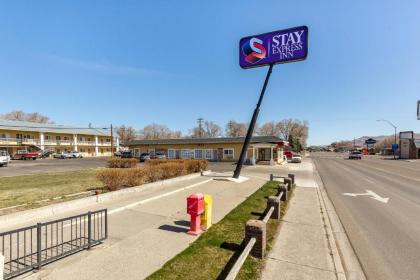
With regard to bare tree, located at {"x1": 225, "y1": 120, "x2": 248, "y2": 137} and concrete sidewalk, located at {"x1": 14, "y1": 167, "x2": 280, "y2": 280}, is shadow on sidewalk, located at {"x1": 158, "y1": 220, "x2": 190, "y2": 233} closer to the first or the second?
concrete sidewalk, located at {"x1": 14, "y1": 167, "x2": 280, "y2": 280}

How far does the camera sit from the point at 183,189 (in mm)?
13336

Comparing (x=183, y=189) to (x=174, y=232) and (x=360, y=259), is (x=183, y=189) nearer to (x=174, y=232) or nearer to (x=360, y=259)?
(x=174, y=232)

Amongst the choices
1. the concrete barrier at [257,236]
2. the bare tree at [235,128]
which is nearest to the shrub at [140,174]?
the concrete barrier at [257,236]

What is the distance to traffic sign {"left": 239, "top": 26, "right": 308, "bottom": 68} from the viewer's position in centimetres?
1664

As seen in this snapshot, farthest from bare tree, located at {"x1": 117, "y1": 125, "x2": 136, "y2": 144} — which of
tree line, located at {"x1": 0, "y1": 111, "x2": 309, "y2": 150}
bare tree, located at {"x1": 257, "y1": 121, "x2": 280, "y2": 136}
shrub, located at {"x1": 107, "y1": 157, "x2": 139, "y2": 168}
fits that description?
shrub, located at {"x1": 107, "y1": 157, "x2": 139, "y2": 168}

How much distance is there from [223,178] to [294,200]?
21.1 feet

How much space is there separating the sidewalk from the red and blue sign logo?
12.4 meters

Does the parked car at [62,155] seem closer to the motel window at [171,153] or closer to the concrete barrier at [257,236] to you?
the motel window at [171,153]

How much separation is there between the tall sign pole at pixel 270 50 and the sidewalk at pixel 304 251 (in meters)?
8.99

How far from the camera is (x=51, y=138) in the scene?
59906 mm

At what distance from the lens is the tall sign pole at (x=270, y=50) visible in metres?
16.7

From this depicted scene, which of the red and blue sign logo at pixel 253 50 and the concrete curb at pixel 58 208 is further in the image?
the red and blue sign logo at pixel 253 50

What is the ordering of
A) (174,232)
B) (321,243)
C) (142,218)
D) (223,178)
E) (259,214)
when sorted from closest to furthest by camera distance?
(321,243), (174,232), (142,218), (259,214), (223,178)

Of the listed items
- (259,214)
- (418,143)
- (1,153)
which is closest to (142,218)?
(259,214)
